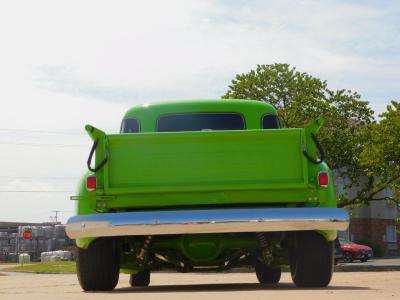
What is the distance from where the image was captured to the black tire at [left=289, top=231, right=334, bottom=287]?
25.0 feet

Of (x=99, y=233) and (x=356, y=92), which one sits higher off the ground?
(x=356, y=92)

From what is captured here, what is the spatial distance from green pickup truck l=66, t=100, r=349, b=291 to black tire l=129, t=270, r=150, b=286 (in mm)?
2913

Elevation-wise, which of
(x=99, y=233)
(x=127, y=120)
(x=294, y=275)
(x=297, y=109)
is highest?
(x=297, y=109)

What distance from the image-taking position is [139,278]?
1102cm

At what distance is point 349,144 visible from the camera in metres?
33.9

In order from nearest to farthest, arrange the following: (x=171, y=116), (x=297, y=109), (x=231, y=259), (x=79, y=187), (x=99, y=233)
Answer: (x=99, y=233) → (x=79, y=187) → (x=231, y=259) → (x=171, y=116) → (x=297, y=109)

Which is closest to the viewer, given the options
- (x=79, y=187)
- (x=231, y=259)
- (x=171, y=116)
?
(x=79, y=187)

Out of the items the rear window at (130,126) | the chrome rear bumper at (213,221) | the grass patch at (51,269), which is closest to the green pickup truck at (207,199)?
the chrome rear bumper at (213,221)

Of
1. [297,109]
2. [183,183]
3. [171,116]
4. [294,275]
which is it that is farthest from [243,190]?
[297,109]

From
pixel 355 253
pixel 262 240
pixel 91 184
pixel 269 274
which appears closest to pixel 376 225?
pixel 355 253

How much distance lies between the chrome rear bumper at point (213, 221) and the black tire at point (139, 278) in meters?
3.90

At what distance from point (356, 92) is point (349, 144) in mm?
2697

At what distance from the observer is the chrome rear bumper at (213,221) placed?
6887mm

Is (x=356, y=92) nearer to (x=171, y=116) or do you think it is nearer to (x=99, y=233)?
(x=171, y=116)
